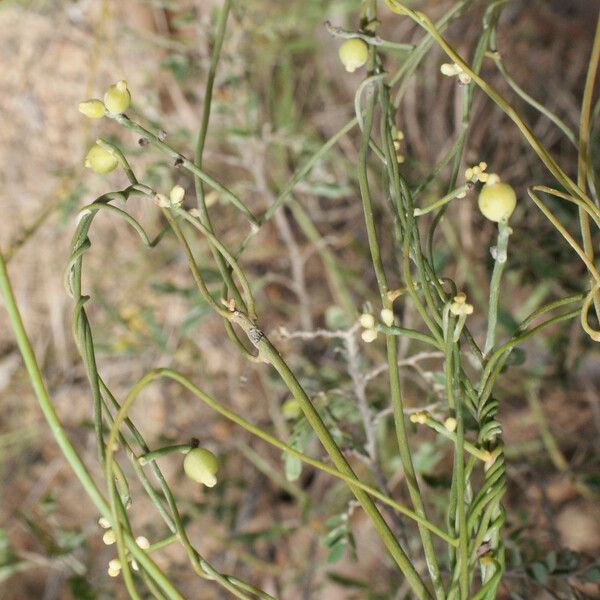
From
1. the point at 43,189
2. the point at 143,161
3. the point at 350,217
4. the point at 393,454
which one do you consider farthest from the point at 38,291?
the point at 393,454

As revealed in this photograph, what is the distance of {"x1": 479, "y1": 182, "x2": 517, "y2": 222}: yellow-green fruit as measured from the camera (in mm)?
464

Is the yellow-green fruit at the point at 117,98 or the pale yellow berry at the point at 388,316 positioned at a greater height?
the yellow-green fruit at the point at 117,98

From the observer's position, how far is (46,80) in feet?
5.19

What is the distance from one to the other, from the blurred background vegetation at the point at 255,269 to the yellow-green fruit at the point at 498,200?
42cm

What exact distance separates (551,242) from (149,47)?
864 millimetres

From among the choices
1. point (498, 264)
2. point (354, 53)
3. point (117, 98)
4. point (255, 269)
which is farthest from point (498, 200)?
point (255, 269)

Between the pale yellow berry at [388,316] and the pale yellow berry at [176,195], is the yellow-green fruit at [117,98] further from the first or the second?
the pale yellow berry at [388,316]

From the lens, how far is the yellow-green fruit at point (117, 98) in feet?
1.62

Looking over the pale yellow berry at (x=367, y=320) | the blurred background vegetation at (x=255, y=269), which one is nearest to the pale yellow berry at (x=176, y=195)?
the pale yellow berry at (x=367, y=320)

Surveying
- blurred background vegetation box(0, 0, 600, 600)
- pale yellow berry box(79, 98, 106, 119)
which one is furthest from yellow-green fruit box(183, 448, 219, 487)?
blurred background vegetation box(0, 0, 600, 600)

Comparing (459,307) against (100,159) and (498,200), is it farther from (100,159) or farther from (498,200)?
(100,159)

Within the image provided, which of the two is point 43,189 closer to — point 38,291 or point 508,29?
point 38,291

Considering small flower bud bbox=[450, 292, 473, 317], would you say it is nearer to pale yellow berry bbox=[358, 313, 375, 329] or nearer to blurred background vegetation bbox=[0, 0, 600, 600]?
pale yellow berry bbox=[358, 313, 375, 329]

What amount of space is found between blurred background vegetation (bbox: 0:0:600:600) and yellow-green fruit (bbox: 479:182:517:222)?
1.38 ft
